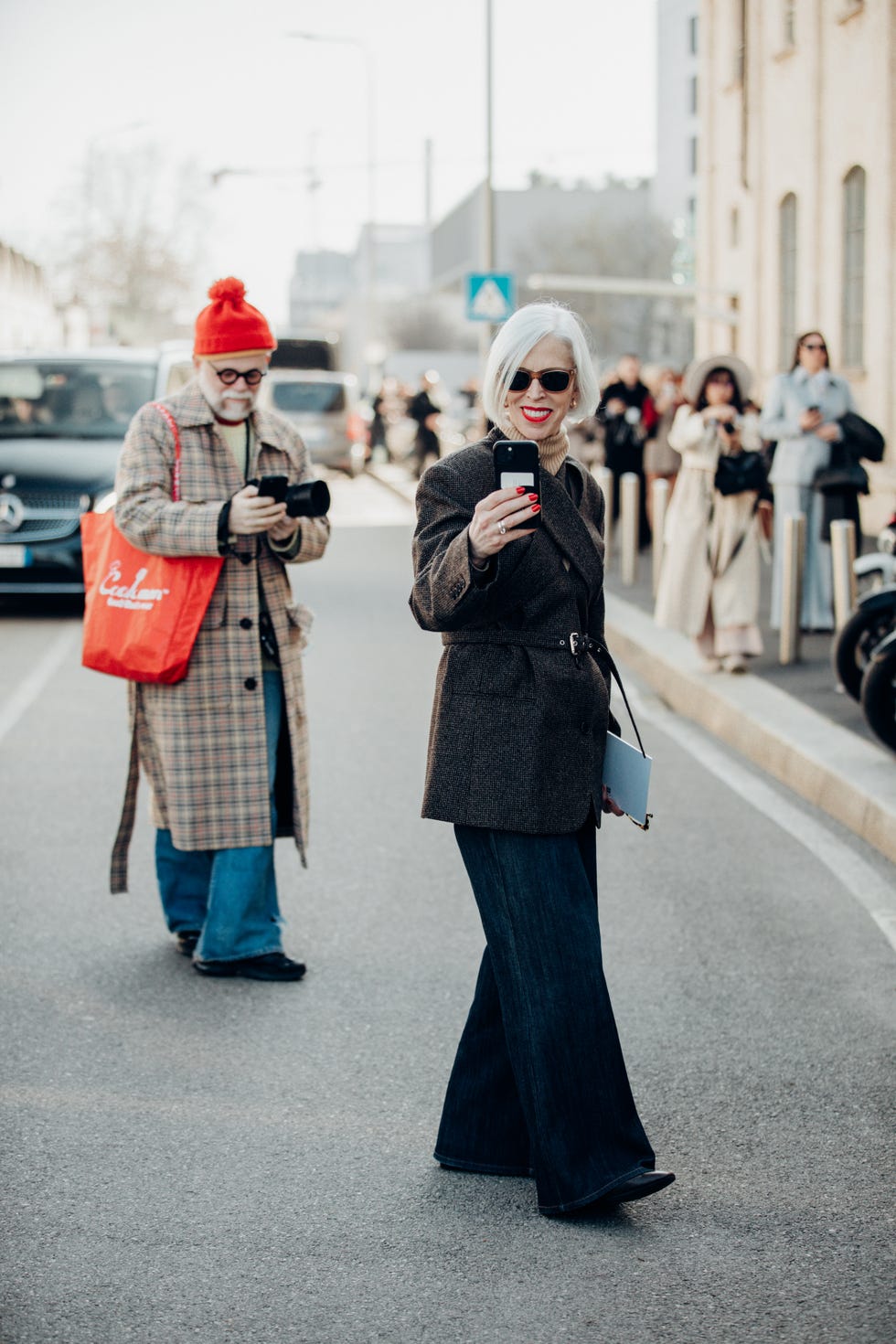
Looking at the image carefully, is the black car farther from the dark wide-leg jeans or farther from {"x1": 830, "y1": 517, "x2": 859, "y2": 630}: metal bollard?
the dark wide-leg jeans

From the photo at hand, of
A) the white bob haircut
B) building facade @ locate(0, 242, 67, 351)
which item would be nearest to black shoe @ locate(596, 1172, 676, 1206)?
the white bob haircut

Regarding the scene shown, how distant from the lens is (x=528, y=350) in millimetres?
3711

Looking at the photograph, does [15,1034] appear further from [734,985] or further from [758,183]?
[758,183]

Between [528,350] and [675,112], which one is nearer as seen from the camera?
[528,350]

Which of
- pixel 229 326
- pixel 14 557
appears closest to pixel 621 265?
pixel 14 557

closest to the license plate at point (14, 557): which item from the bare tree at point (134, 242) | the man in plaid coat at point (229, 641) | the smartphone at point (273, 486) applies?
the man in plaid coat at point (229, 641)

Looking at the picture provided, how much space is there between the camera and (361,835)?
296 inches

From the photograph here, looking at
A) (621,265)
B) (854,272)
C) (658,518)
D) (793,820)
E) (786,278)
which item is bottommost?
(793,820)

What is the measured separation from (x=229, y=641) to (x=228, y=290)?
990 mm

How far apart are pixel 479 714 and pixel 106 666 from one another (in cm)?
207

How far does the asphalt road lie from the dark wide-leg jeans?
0.44 ft

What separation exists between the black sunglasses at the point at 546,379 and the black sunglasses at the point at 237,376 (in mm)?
1887

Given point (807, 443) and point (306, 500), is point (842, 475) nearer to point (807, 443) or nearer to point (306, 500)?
point (807, 443)

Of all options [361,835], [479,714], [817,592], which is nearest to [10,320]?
[817,592]
